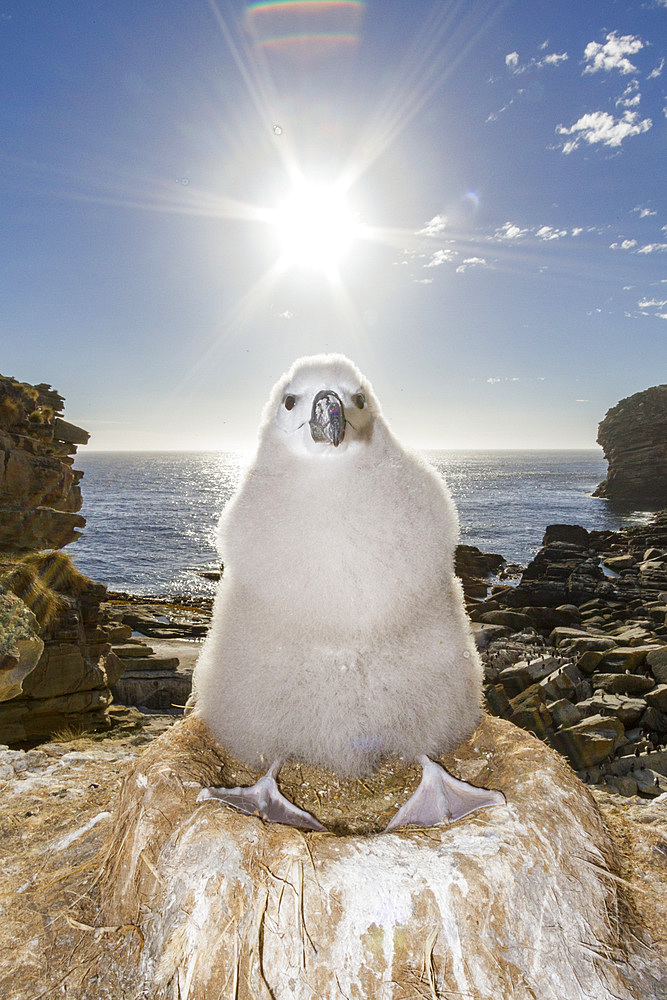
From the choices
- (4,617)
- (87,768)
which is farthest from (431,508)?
(4,617)

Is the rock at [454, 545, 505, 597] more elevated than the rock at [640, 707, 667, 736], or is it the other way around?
the rock at [640, 707, 667, 736]

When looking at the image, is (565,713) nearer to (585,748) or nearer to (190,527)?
(585,748)

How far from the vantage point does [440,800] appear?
6.63 ft

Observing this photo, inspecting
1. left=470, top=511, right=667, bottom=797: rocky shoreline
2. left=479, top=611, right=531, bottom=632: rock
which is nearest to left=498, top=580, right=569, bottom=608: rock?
left=470, top=511, right=667, bottom=797: rocky shoreline

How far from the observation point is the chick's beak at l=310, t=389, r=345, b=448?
6.22ft

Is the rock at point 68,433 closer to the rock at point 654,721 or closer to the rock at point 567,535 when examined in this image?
the rock at point 654,721

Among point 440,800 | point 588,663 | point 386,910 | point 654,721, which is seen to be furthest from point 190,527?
point 386,910

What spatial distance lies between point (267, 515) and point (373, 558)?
19.1 inches

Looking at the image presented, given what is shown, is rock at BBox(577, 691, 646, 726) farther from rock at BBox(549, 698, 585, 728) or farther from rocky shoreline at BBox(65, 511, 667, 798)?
rock at BBox(549, 698, 585, 728)

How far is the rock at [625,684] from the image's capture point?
30.0 feet

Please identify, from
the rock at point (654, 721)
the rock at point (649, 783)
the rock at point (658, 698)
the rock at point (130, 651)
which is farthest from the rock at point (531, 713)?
the rock at point (130, 651)

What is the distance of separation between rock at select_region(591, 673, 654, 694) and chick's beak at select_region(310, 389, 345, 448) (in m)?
9.46

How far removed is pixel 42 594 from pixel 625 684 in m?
10.2

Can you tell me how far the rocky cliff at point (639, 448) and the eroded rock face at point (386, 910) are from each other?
55.6 m
